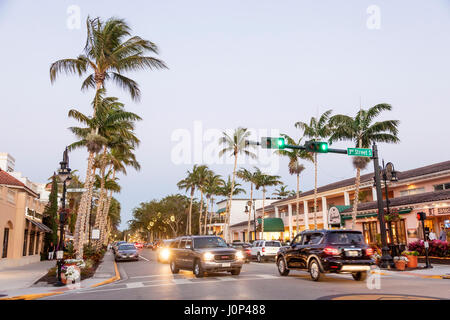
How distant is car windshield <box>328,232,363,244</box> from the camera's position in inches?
492

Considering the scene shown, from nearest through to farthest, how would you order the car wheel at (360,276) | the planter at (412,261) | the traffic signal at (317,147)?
the car wheel at (360,276), the traffic signal at (317,147), the planter at (412,261)

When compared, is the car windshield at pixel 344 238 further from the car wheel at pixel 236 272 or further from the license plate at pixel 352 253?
the car wheel at pixel 236 272

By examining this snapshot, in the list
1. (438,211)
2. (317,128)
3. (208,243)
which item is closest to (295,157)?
(317,128)

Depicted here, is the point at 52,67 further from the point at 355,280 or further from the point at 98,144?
the point at 355,280

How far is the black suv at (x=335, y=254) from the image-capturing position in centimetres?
1209

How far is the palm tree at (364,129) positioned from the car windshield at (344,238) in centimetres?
1528

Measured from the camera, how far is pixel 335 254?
12141 mm

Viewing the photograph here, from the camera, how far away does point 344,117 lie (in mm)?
27547

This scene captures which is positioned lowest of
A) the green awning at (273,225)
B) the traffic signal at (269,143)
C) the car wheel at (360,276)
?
the car wheel at (360,276)

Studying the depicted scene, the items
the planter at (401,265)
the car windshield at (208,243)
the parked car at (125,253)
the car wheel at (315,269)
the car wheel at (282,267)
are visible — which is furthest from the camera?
the parked car at (125,253)

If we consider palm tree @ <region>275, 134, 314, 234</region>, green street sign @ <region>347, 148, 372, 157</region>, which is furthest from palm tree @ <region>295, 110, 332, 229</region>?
green street sign @ <region>347, 148, 372, 157</region>

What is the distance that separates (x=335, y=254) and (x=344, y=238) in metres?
0.74

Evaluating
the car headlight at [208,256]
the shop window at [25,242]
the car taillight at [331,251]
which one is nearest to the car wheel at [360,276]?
the car taillight at [331,251]
